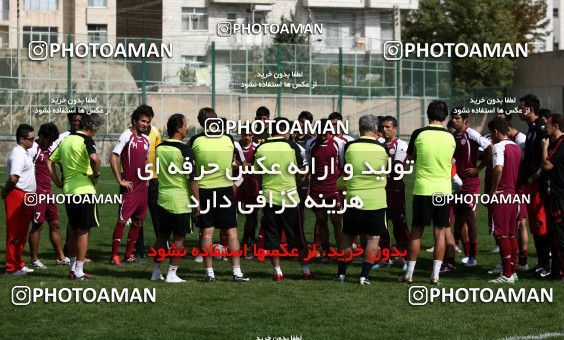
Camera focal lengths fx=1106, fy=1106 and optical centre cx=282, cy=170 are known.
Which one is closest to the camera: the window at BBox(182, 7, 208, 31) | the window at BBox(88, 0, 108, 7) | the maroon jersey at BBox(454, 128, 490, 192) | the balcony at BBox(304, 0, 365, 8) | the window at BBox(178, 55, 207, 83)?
the maroon jersey at BBox(454, 128, 490, 192)

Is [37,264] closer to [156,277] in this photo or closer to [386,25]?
[156,277]

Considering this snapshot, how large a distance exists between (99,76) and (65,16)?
18532 millimetres

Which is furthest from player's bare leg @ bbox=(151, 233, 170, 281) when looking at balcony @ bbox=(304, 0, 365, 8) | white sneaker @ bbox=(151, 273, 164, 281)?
balcony @ bbox=(304, 0, 365, 8)

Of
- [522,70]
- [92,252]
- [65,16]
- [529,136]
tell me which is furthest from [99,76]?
[529,136]

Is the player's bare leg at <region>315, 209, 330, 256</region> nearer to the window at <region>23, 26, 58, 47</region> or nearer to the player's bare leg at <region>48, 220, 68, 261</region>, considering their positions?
the player's bare leg at <region>48, 220, 68, 261</region>

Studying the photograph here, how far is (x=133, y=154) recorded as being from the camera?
15469mm

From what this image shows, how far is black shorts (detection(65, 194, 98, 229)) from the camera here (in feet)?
44.6

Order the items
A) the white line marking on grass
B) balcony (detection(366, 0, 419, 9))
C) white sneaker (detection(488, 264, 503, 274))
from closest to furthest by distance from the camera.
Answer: the white line marking on grass, white sneaker (detection(488, 264, 503, 274)), balcony (detection(366, 0, 419, 9))

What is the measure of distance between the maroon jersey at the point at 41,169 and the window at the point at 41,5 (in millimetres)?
50276

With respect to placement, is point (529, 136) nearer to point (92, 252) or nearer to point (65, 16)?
point (92, 252)

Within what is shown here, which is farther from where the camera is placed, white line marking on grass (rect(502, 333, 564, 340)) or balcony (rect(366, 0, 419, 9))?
balcony (rect(366, 0, 419, 9))

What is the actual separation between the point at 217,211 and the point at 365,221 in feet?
6.14

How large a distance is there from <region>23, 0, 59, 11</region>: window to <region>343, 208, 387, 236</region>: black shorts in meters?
52.9

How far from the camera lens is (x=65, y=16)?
6488 cm
